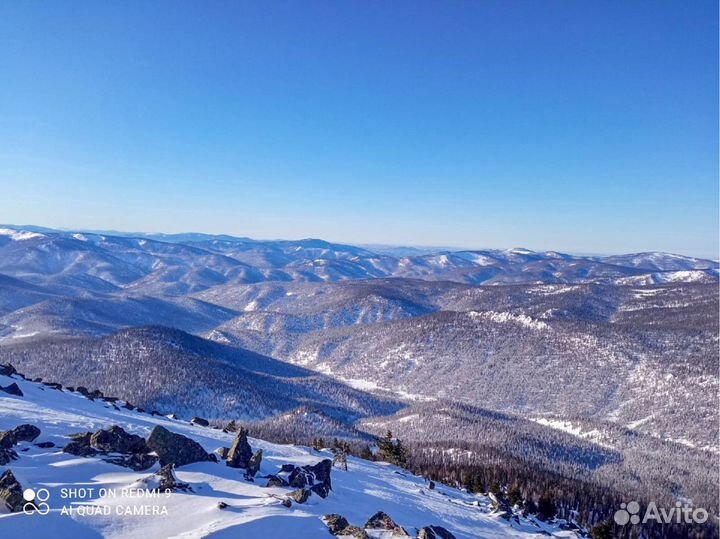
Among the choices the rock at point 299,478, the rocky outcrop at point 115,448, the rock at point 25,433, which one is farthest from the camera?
the rock at point 299,478

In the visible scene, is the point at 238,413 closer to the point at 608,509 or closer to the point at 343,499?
the point at 608,509

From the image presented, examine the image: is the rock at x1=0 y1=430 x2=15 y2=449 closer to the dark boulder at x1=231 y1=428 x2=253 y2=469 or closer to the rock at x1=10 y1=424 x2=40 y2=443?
the rock at x1=10 y1=424 x2=40 y2=443

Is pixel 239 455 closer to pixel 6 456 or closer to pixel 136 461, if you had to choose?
pixel 136 461

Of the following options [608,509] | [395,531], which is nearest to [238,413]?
[608,509]

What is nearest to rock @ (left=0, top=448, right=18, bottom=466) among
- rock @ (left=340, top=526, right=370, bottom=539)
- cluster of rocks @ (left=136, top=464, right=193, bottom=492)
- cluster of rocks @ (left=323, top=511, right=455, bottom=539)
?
cluster of rocks @ (left=136, top=464, right=193, bottom=492)

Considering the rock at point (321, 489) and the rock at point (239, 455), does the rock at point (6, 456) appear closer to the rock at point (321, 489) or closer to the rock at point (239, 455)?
the rock at point (239, 455)

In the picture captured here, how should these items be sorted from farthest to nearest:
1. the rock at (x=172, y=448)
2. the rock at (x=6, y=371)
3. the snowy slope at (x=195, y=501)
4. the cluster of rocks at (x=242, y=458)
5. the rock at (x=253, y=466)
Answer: the rock at (x=6, y=371) → the cluster of rocks at (x=242, y=458) → the rock at (x=253, y=466) → the rock at (x=172, y=448) → the snowy slope at (x=195, y=501)

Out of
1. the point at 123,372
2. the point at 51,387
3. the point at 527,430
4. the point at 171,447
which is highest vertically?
the point at 171,447

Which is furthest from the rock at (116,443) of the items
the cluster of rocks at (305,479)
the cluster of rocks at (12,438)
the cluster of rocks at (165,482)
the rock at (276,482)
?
the cluster of rocks at (305,479)
